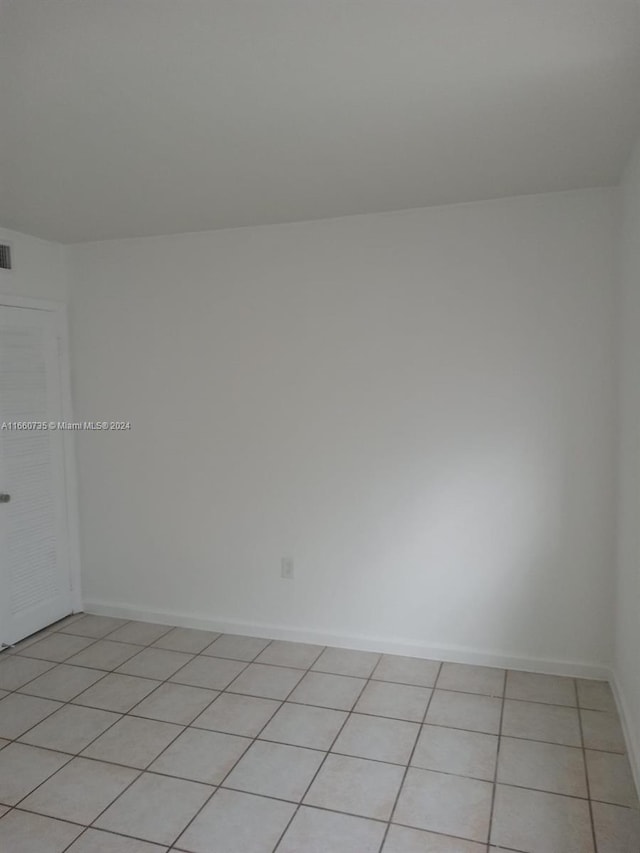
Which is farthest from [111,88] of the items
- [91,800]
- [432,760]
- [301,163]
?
[432,760]

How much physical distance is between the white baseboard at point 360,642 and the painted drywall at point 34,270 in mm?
1972

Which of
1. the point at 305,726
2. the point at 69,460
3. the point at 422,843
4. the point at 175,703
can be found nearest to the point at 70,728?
the point at 175,703

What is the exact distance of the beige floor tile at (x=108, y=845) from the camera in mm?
2037

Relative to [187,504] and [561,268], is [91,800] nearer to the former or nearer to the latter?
[187,504]

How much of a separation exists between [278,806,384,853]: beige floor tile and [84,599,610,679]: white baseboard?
1.29m

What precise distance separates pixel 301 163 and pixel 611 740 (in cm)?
265

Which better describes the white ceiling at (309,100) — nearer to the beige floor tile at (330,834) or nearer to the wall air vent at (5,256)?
the wall air vent at (5,256)

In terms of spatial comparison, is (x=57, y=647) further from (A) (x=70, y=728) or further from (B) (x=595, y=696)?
(B) (x=595, y=696)

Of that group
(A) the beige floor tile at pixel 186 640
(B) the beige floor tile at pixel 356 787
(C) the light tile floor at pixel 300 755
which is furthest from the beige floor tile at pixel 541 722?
(A) the beige floor tile at pixel 186 640

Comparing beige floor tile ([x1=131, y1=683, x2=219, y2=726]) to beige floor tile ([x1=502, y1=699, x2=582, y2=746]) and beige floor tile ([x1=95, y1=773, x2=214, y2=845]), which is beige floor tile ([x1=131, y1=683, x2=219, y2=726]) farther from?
beige floor tile ([x1=502, y1=699, x2=582, y2=746])

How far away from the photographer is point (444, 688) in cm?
306

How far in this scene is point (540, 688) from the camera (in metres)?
3.04

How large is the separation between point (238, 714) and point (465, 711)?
1019 mm

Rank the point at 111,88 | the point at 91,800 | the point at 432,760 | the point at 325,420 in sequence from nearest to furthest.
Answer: the point at 111,88 → the point at 91,800 → the point at 432,760 → the point at 325,420
